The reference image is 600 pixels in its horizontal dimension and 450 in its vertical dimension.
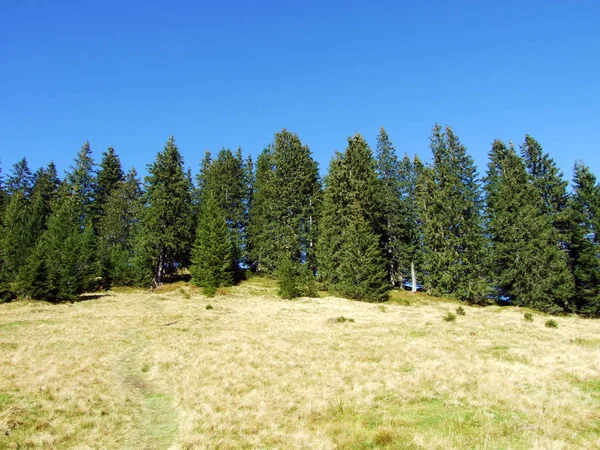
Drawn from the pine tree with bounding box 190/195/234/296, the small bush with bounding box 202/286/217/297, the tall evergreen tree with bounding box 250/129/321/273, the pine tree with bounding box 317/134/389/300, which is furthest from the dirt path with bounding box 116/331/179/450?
the tall evergreen tree with bounding box 250/129/321/273

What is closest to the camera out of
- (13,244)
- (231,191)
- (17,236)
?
(13,244)

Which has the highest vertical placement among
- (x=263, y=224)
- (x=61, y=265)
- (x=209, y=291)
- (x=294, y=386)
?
(x=263, y=224)

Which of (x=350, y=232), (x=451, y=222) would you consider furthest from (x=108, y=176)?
(x=451, y=222)

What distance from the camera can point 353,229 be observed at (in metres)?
42.0

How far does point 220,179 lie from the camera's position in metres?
60.7

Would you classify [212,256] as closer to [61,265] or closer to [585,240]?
[61,265]

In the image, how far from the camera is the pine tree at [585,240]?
4003 centimetres

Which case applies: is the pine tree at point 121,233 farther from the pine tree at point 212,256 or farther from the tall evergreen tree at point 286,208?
the tall evergreen tree at point 286,208

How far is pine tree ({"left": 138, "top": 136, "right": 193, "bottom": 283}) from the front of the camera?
4922 cm

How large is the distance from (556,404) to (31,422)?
13.4m

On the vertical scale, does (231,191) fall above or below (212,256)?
above

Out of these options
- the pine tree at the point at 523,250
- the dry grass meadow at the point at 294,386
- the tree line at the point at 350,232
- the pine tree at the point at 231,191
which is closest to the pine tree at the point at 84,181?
the tree line at the point at 350,232

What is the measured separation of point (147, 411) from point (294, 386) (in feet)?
15.0

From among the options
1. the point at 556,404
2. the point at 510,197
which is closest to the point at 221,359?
the point at 556,404
